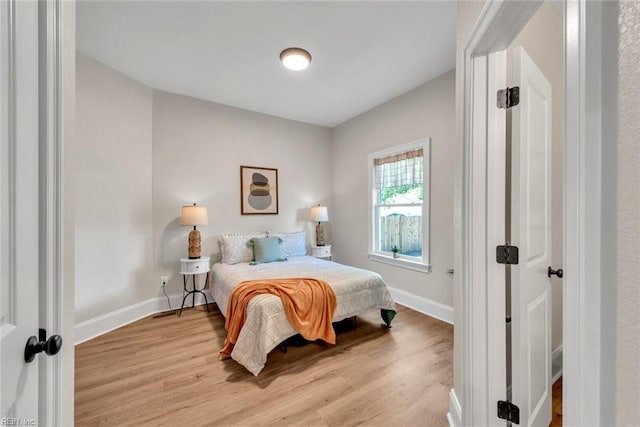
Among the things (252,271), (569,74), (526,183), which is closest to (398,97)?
(526,183)

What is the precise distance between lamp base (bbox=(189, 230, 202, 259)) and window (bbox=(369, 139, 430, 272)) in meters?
2.53

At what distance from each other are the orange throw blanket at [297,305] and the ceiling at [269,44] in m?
2.31

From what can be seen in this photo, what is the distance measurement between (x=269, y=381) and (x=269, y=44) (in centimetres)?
293

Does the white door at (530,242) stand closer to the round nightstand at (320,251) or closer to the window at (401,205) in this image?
the window at (401,205)

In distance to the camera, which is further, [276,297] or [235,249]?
[235,249]

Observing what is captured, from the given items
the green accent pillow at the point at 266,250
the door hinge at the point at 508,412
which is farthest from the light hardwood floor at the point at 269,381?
the green accent pillow at the point at 266,250

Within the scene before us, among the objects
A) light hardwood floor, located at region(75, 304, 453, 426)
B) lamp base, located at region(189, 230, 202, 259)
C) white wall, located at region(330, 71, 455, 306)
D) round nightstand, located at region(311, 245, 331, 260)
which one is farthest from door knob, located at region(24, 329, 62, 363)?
round nightstand, located at region(311, 245, 331, 260)

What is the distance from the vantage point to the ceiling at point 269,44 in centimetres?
198

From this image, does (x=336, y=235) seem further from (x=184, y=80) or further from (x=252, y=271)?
(x=184, y=80)

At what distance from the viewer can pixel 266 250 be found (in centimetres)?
353

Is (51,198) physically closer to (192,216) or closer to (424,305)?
(192,216)

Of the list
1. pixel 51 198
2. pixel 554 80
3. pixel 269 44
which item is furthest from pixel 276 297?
pixel 554 80

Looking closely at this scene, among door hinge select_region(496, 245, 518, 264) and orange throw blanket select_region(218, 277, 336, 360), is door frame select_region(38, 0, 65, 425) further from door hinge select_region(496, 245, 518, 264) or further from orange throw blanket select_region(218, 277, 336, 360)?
door hinge select_region(496, 245, 518, 264)

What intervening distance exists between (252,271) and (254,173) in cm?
170
